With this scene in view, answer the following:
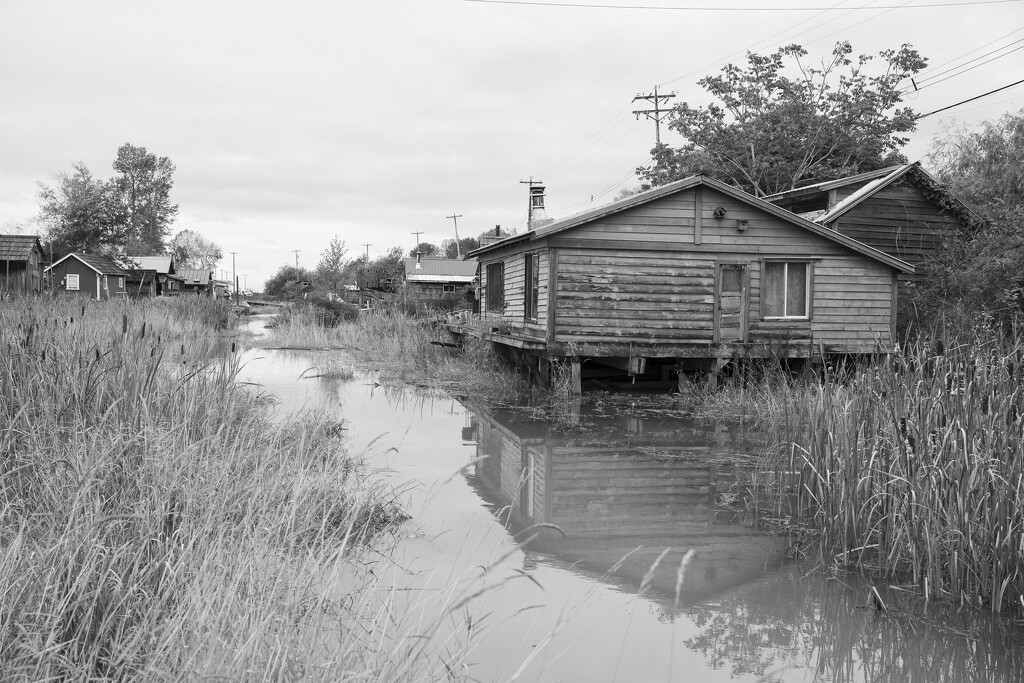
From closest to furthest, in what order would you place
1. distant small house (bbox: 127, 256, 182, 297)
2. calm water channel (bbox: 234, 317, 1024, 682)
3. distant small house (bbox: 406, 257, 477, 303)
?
calm water channel (bbox: 234, 317, 1024, 682), distant small house (bbox: 406, 257, 477, 303), distant small house (bbox: 127, 256, 182, 297)

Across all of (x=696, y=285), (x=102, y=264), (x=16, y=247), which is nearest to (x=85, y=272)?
(x=102, y=264)

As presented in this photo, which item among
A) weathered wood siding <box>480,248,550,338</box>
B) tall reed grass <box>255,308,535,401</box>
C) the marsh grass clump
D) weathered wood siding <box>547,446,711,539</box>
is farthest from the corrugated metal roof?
the marsh grass clump

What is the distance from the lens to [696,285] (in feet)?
57.6

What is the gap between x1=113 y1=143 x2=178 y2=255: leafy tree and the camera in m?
83.4

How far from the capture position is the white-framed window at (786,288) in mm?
18047

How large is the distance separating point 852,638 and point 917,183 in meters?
23.8

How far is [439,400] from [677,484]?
7857 millimetres

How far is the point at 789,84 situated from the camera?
39.4m

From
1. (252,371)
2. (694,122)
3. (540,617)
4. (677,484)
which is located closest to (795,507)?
(677,484)

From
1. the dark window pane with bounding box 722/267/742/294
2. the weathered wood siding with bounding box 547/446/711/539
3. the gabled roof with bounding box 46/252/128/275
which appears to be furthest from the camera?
the gabled roof with bounding box 46/252/128/275

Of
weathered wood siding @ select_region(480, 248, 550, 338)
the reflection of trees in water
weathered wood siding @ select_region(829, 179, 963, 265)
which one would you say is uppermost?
weathered wood siding @ select_region(829, 179, 963, 265)

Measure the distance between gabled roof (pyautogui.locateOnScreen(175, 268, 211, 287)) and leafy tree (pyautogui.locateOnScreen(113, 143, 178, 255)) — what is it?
8.45 m

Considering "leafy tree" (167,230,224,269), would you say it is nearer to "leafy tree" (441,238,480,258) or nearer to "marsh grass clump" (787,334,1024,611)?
"leafy tree" (441,238,480,258)

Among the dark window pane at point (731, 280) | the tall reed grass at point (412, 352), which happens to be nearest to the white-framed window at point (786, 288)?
the dark window pane at point (731, 280)
